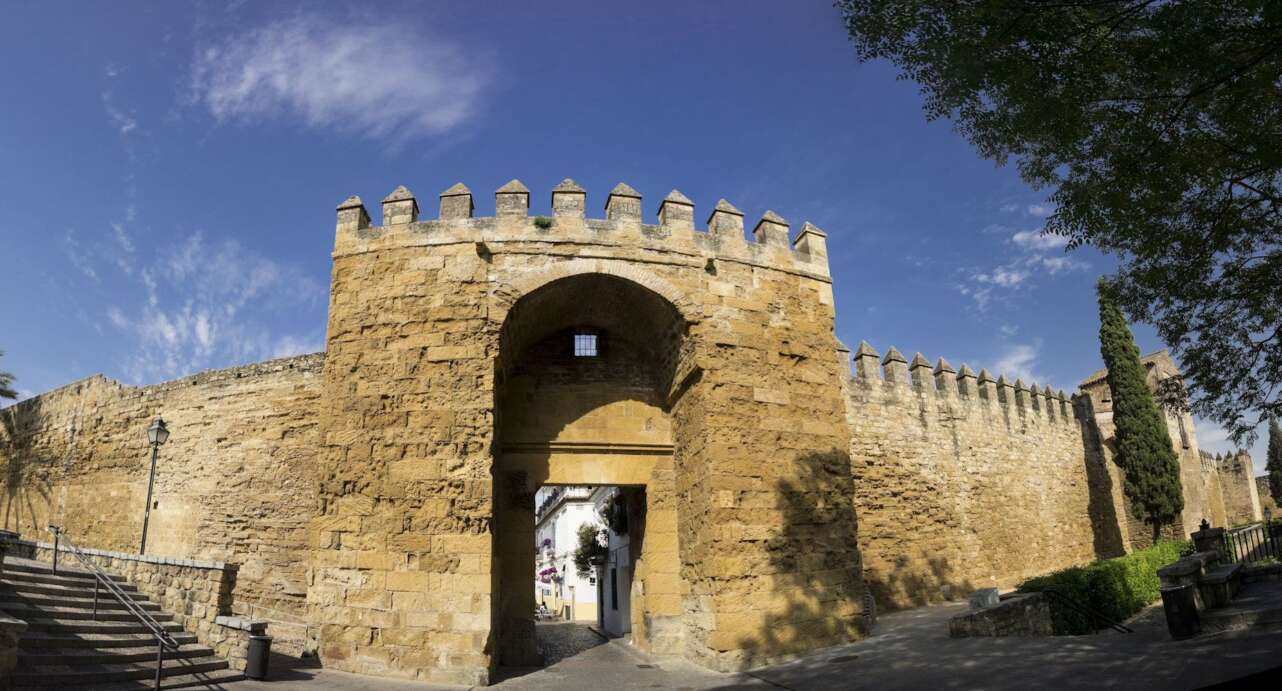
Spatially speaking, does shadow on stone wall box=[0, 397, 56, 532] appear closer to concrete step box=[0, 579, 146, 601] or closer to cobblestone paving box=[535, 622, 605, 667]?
concrete step box=[0, 579, 146, 601]

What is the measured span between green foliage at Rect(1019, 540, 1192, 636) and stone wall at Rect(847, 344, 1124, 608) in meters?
2.69

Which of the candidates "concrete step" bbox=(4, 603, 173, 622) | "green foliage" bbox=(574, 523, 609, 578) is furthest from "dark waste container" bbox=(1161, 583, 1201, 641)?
"green foliage" bbox=(574, 523, 609, 578)

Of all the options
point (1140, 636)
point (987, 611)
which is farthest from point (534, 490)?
point (1140, 636)

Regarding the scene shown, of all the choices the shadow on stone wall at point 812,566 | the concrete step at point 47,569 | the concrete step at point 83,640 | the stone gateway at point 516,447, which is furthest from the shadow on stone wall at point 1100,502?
the concrete step at point 47,569

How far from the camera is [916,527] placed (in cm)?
1568

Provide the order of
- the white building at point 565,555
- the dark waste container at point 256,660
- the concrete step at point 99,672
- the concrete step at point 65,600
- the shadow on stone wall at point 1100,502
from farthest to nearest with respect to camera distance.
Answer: the white building at point 565,555, the shadow on stone wall at point 1100,502, the dark waste container at point 256,660, the concrete step at point 65,600, the concrete step at point 99,672

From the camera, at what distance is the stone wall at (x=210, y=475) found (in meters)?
12.3

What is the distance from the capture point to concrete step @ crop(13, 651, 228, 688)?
6498mm

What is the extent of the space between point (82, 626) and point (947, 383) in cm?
1709

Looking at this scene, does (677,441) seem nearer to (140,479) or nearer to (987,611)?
(987,611)

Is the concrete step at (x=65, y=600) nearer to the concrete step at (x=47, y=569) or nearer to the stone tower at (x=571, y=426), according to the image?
the concrete step at (x=47, y=569)

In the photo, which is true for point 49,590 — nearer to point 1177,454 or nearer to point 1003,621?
point 1003,621

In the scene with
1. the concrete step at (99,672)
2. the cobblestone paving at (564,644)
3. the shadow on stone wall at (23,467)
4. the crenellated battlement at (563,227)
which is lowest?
the cobblestone paving at (564,644)

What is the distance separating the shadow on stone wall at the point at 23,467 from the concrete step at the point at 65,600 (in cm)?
983
